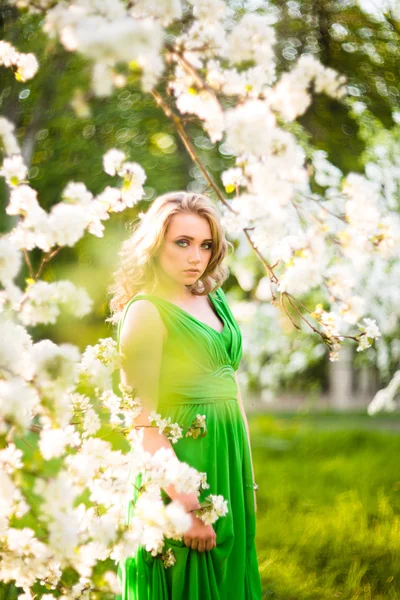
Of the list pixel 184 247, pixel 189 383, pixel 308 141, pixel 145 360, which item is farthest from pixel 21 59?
pixel 308 141

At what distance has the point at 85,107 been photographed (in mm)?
1268

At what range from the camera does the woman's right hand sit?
6.33 ft

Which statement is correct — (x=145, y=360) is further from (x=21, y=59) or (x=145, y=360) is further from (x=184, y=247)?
(x=21, y=59)

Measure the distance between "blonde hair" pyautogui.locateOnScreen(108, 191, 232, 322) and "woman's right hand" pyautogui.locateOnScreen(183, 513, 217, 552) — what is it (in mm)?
743

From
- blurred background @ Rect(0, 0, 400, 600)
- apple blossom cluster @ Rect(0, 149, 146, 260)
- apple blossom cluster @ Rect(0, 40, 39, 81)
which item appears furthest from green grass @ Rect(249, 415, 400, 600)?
apple blossom cluster @ Rect(0, 40, 39, 81)

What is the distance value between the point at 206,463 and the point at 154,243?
2.27 feet

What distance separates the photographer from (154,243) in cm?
216

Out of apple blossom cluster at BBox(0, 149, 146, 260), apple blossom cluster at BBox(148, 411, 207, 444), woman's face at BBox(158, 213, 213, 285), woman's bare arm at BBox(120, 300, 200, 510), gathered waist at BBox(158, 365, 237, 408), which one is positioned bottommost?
apple blossom cluster at BBox(148, 411, 207, 444)

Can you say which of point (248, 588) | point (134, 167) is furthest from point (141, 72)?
point (248, 588)

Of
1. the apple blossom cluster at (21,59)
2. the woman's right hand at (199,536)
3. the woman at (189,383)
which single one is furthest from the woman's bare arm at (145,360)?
the apple blossom cluster at (21,59)

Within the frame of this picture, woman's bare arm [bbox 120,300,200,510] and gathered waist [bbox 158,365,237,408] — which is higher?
woman's bare arm [bbox 120,300,200,510]

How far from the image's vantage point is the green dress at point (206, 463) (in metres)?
1.99

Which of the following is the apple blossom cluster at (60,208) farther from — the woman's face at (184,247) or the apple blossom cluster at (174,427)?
the apple blossom cluster at (174,427)

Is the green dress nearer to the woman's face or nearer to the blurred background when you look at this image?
the woman's face
